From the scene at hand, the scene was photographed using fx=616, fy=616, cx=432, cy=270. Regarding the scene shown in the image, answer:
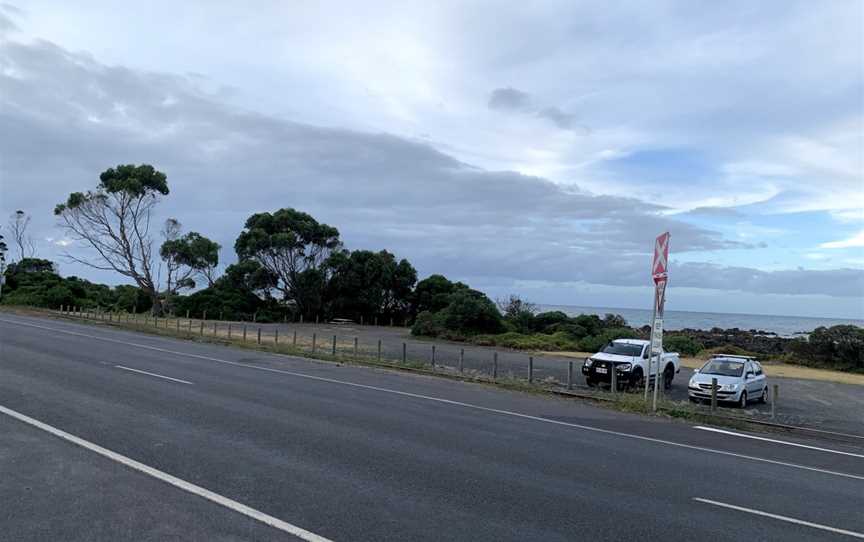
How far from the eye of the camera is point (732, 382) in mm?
17875

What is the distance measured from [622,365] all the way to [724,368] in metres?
3.05

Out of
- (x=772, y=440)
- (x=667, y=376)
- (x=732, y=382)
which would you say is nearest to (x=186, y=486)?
(x=772, y=440)

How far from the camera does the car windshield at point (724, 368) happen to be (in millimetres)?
18711

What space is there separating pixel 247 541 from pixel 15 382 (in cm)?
963

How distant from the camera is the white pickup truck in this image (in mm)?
20312

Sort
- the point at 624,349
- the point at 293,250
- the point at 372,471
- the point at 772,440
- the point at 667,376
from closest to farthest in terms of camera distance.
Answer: the point at 372,471 < the point at 772,440 < the point at 624,349 < the point at 667,376 < the point at 293,250

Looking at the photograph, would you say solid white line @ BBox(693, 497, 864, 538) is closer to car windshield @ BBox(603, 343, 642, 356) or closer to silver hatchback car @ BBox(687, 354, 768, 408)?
silver hatchback car @ BBox(687, 354, 768, 408)

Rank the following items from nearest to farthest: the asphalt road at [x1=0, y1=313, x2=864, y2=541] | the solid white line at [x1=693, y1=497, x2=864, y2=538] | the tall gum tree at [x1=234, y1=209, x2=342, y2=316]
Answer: the asphalt road at [x1=0, y1=313, x2=864, y2=541] < the solid white line at [x1=693, y1=497, x2=864, y2=538] < the tall gum tree at [x1=234, y1=209, x2=342, y2=316]

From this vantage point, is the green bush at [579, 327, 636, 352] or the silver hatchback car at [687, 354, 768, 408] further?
the green bush at [579, 327, 636, 352]

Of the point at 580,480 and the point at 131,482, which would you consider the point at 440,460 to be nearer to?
the point at 580,480

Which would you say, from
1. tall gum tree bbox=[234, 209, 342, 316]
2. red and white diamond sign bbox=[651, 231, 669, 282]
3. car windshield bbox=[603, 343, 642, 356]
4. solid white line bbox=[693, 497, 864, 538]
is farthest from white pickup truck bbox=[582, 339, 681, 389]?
tall gum tree bbox=[234, 209, 342, 316]

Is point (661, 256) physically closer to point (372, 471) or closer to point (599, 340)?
point (372, 471)

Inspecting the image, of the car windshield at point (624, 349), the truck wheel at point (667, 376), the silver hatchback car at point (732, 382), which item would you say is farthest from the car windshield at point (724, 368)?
the truck wheel at point (667, 376)

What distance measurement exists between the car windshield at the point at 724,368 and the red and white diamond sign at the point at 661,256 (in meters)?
5.95
